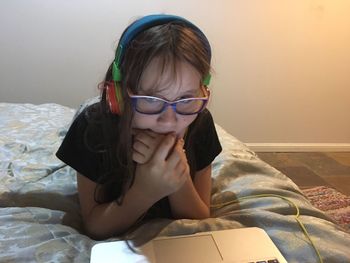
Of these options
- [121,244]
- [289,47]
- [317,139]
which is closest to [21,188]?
[121,244]

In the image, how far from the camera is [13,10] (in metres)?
2.32

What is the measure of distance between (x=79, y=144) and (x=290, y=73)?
7.29 ft

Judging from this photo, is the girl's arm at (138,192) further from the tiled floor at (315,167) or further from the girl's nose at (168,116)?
the tiled floor at (315,167)

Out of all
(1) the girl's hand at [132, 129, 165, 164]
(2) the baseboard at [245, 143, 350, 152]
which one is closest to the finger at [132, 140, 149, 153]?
(1) the girl's hand at [132, 129, 165, 164]

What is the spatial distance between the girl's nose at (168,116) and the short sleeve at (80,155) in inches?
7.5

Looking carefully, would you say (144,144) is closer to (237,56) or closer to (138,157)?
(138,157)

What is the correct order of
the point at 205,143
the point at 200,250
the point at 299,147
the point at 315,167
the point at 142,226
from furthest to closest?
the point at 299,147, the point at 315,167, the point at 205,143, the point at 142,226, the point at 200,250

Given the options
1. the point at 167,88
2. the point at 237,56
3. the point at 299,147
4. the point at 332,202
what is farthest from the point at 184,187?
the point at 299,147

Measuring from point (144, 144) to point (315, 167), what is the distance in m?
2.15

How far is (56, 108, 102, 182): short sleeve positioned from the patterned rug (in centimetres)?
119

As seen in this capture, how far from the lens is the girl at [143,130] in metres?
0.64

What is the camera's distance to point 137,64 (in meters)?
0.63

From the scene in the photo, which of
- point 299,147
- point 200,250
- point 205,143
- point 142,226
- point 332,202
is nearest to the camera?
point 200,250

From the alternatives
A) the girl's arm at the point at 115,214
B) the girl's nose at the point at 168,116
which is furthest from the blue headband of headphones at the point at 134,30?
the girl's arm at the point at 115,214
